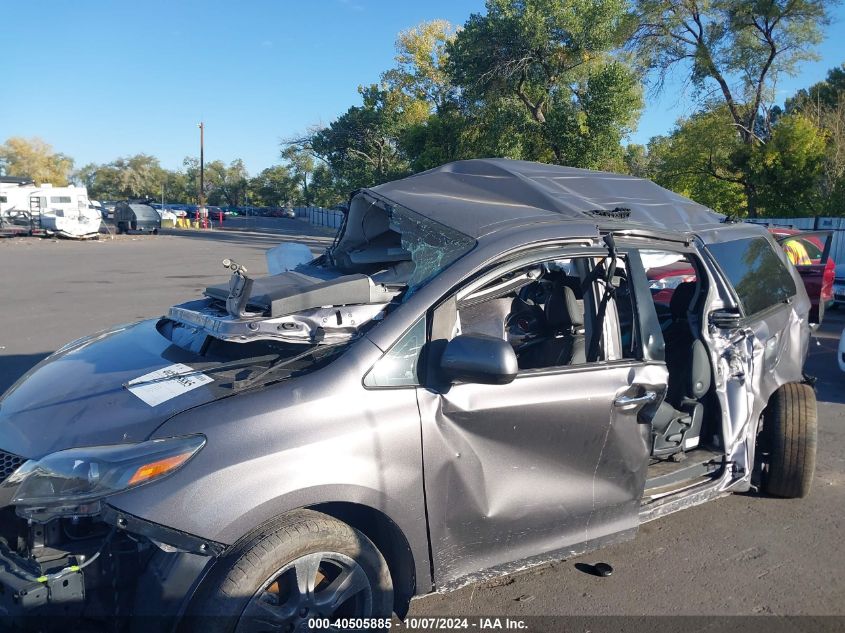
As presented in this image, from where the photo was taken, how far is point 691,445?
4160 mm

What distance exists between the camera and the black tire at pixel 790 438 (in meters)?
4.33

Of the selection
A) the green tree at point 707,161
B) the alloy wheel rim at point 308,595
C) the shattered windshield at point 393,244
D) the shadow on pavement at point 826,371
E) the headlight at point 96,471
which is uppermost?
the green tree at point 707,161

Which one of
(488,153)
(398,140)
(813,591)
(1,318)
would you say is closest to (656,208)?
(813,591)

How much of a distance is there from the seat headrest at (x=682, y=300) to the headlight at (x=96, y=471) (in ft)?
10.4

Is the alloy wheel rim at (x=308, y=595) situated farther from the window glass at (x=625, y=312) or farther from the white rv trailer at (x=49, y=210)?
the white rv trailer at (x=49, y=210)

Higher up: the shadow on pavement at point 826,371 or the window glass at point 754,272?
the window glass at point 754,272

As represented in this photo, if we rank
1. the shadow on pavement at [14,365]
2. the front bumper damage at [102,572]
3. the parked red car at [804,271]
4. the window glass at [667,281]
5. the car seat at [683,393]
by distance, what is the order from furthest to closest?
the shadow on pavement at [14,365], the parked red car at [804,271], the window glass at [667,281], the car seat at [683,393], the front bumper damage at [102,572]

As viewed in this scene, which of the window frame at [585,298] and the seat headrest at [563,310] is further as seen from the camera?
→ the seat headrest at [563,310]

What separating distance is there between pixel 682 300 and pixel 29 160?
98.8 meters

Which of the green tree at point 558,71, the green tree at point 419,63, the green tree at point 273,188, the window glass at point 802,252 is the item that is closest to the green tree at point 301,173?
the green tree at point 273,188

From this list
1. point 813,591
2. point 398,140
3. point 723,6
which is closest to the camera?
point 813,591

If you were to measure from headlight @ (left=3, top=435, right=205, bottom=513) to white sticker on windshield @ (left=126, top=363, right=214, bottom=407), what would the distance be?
28 centimetres

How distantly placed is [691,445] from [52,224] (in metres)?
36.0

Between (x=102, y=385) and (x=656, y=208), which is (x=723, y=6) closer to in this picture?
(x=656, y=208)
